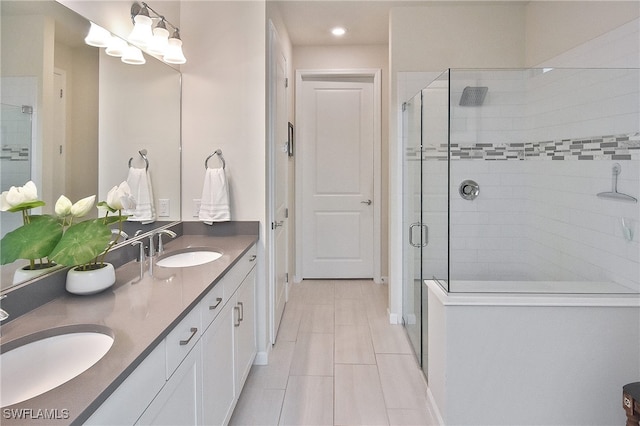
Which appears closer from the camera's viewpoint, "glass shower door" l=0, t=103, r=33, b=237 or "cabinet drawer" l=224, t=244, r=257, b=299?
"glass shower door" l=0, t=103, r=33, b=237

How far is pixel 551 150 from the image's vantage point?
258cm

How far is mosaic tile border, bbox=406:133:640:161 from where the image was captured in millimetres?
2119

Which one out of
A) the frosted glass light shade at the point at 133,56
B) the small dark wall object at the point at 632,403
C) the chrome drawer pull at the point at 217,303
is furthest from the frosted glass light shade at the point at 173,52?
the small dark wall object at the point at 632,403

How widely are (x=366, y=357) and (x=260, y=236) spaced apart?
3.72ft

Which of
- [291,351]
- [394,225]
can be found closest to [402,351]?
[291,351]

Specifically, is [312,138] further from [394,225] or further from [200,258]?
[200,258]

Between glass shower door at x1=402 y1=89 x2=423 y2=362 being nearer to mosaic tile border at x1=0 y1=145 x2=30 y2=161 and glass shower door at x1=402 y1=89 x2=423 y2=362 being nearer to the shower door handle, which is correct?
the shower door handle

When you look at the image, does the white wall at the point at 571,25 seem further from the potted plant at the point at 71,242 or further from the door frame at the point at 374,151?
the potted plant at the point at 71,242

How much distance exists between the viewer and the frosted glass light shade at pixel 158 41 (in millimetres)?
2217

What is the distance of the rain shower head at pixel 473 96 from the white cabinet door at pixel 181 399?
7.32 ft

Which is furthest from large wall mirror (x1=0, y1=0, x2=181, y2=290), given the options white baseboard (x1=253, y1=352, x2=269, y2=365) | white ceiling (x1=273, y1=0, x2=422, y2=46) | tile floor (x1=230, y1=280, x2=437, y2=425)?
white ceiling (x1=273, y1=0, x2=422, y2=46)

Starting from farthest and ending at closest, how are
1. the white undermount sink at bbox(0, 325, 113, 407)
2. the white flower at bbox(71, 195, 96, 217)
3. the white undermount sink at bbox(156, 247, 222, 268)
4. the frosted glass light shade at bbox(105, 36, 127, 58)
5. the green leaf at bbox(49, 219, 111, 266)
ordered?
the white undermount sink at bbox(156, 247, 222, 268) < the frosted glass light shade at bbox(105, 36, 127, 58) < the white flower at bbox(71, 195, 96, 217) < the green leaf at bbox(49, 219, 111, 266) < the white undermount sink at bbox(0, 325, 113, 407)

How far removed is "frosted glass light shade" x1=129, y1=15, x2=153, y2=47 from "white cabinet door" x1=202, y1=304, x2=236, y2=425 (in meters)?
1.44

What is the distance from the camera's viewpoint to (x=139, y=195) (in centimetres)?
227
